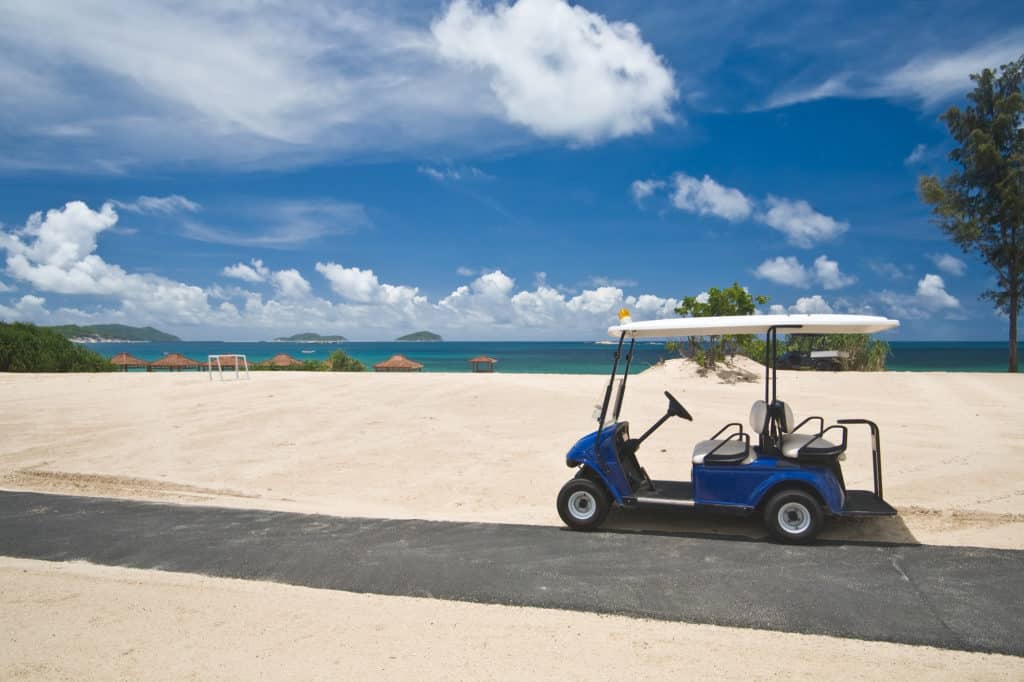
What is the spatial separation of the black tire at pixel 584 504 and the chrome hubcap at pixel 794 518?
177 cm

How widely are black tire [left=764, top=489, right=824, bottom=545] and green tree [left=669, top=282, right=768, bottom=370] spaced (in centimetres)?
1527

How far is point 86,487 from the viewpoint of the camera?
1025 centimetres

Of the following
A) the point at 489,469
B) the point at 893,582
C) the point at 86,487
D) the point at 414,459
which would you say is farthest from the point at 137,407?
the point at 893,582

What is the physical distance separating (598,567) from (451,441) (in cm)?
742

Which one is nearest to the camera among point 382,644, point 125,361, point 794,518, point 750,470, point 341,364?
point 382,644

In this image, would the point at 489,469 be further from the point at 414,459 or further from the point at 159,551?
the point at 159,551

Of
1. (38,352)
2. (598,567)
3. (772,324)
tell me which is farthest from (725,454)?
(38,352)

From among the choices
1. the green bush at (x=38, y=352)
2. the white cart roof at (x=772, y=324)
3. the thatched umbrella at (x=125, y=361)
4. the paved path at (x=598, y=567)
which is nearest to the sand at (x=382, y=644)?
the paved path at (x=598, y=567)

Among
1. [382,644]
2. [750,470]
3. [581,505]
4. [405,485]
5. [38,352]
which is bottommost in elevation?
[405,485]

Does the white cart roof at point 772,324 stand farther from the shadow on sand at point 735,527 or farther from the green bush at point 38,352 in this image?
the green bush at point 38,352

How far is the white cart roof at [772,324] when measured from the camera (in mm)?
6547

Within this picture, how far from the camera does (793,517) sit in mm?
6305

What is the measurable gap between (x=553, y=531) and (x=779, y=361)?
79.4ft

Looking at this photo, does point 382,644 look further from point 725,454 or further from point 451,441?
point 451,441
